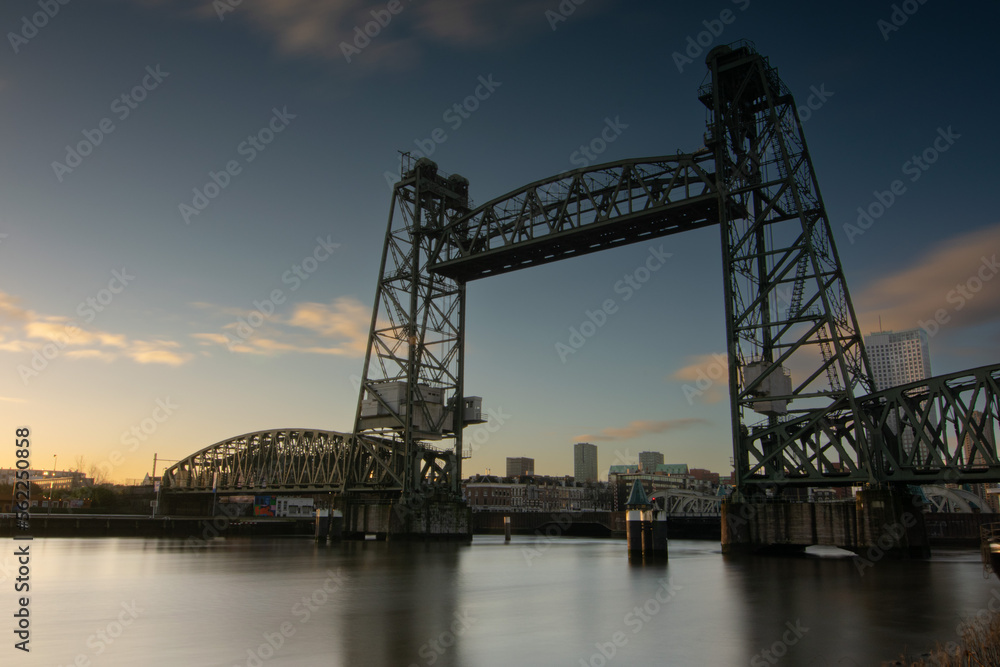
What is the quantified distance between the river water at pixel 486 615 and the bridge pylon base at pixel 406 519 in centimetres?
2403

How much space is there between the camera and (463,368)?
55094 millimetres

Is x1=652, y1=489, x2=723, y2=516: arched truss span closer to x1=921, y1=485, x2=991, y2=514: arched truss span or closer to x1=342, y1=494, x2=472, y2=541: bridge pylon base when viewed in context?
x1=921, y1=485, x2=991, y2=514: arched truss span

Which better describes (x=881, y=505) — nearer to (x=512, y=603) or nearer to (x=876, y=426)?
(x=876, y=426)

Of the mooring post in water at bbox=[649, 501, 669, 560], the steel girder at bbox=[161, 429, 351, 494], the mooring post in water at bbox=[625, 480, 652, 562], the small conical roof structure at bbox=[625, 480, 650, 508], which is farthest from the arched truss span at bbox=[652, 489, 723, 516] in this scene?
the mooring post in water at bbox=[649, 501, 669, 560]

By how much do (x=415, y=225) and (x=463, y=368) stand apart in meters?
11.6

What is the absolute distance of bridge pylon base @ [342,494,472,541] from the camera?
50.7 metres

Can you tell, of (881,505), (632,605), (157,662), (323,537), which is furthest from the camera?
(323,537)

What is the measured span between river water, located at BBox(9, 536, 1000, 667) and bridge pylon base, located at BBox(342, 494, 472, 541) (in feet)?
78.8

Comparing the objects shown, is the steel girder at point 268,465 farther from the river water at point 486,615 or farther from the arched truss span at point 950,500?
the arched truss span at point 950,500

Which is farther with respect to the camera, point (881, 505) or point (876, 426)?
point (876, 426)

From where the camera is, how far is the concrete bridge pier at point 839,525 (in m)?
31.1

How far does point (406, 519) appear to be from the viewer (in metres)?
50.8

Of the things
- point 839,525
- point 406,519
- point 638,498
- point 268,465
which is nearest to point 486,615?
point 839,525

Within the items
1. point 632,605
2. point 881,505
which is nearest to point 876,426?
point 881,505
